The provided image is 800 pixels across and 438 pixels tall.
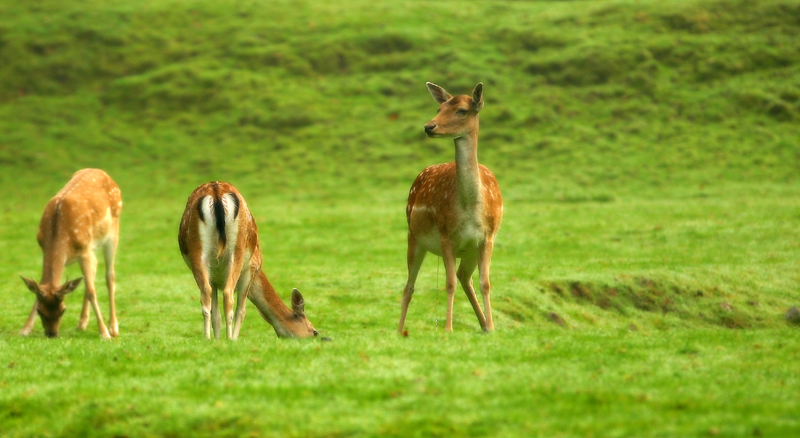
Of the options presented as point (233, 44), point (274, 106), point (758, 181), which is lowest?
point (758, 181)

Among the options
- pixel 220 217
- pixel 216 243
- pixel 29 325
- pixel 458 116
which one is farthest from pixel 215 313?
pixel 458 116

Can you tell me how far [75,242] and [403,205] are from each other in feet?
52.2

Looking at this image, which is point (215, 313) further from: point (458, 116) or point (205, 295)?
point (458, 116)

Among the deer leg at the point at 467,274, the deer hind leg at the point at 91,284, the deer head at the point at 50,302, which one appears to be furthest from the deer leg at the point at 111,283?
the deer leg at the point at 467,274

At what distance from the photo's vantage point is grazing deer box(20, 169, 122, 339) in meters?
12.5

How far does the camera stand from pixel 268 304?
39.4ft

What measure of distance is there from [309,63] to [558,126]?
44.7 ft

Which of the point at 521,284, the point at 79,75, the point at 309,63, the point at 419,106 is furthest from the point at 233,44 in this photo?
the point at 521,284

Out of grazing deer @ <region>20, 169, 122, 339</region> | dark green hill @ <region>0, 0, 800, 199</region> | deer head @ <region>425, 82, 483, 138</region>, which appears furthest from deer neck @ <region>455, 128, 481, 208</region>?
dark green hill @ <region>0, 0, 800, 199</region>

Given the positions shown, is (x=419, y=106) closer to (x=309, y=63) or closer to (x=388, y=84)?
(x=388, y=84)

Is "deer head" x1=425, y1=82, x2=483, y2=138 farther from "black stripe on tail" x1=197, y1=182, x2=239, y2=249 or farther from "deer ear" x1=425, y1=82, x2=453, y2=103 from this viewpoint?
"black stripe on tail" x1=197, y1=182, x2=239, y2=249

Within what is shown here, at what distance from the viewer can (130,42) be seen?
44.8 meters

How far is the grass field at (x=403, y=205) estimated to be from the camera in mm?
7770

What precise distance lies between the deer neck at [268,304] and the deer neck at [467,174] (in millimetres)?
2985
